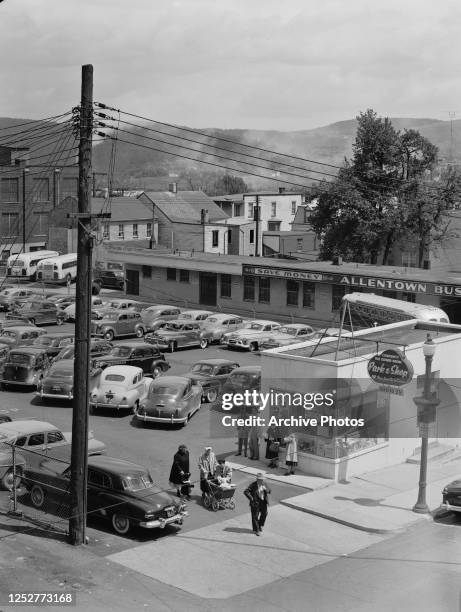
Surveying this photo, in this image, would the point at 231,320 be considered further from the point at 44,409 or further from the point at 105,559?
the point at 105,559

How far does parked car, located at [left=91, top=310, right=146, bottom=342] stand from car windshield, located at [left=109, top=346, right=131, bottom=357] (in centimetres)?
918

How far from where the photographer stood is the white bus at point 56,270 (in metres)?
67.2

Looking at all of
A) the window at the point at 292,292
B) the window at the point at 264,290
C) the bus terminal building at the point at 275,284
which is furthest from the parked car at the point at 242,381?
the window at the point at 264,290

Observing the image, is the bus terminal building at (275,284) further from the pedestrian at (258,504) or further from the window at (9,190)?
the pedestrian at (258,504)

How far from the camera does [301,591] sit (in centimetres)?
1792

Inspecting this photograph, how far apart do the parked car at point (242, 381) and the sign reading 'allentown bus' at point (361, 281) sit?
16714 millimetres

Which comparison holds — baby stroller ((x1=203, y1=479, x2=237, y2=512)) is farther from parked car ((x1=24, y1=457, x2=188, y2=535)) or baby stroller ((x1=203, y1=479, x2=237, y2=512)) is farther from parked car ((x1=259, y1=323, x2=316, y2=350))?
parked car ((x1=259, y1=323, x2=316, y2=350))

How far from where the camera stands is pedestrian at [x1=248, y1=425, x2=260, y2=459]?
26.9m

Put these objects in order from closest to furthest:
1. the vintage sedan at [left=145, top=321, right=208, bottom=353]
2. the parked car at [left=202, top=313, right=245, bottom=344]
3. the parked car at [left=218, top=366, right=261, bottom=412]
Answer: the parked car at [left=218, top=366, right=261, bottom=412] < the vintage sedan at [left=145, top=321, right=208, bottom=353] < the parked car at [left=202, top=313, right=245, bottom=344]

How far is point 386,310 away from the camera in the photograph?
123 feet

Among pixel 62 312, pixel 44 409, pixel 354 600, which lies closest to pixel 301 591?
pixel 354 600

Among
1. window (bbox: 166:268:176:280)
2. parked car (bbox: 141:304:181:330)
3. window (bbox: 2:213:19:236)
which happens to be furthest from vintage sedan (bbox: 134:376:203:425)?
window (bbox: 2:213:19:236)

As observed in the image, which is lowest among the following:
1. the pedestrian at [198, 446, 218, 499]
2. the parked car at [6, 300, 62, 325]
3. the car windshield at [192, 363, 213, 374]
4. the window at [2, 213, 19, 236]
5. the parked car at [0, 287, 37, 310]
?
the pedestrian at [198, 446, 218, 499]

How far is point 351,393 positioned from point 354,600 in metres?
9.57
